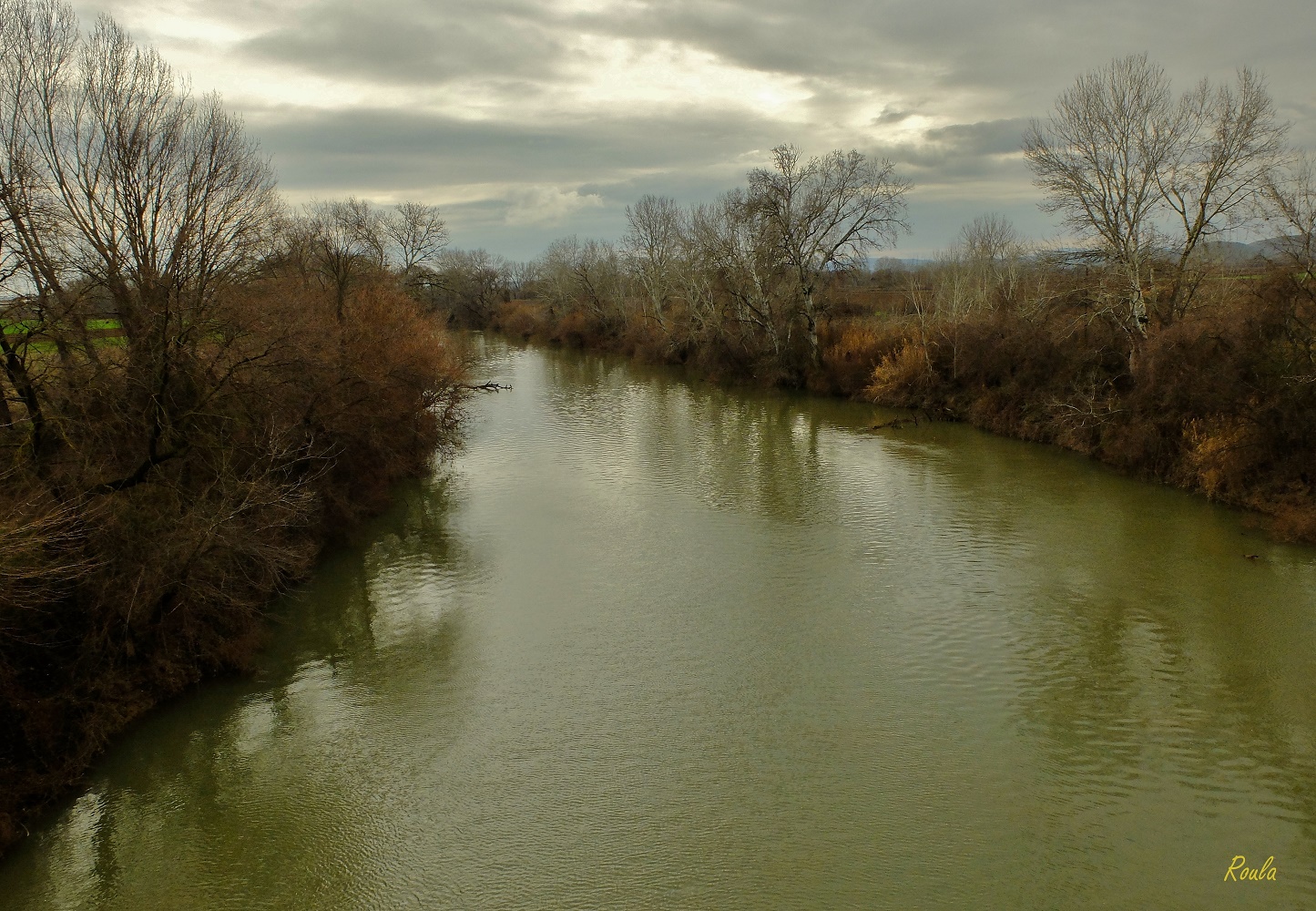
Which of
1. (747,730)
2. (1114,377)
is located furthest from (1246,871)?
(1114,377)

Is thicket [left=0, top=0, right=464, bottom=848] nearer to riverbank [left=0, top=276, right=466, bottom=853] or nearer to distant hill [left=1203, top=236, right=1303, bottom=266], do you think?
riverbank [left=0, top=276, right=466, bottom=853]

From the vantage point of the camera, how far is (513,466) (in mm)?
25391

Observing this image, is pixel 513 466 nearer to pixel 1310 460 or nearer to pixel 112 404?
pixel 112 404

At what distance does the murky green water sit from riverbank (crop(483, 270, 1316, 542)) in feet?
5.18

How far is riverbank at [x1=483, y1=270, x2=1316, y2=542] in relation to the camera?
18.1 m

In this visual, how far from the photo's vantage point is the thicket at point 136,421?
10.3 metres

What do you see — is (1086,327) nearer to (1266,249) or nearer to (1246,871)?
(1266,249)

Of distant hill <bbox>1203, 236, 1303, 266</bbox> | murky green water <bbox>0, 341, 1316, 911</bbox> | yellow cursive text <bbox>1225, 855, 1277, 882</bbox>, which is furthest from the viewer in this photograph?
distant hill <bbox>1203, 236, 1303, 266</bbox>

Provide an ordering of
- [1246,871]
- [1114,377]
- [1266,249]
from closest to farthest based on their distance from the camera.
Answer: [1246,871], [1266,249], [1114,377]

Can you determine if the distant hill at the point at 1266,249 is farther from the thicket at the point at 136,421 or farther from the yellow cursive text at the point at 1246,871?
the thicket at the point at 136,421

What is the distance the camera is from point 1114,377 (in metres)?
24.5

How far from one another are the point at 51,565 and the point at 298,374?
291 inches

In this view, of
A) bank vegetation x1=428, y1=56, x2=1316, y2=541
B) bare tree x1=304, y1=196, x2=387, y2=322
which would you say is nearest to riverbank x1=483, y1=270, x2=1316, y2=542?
bank vegetation x1=428, y1=56, x2=1316, y2=541

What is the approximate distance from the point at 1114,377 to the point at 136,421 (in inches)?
998
